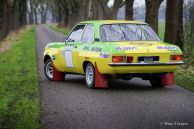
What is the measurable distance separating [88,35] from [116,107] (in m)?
3.80

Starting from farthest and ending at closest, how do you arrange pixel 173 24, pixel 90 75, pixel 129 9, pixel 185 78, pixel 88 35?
pixel 129 9 → pixel 173 24 → pixel 185 78 → pixel 88 35 → pixel 90 75

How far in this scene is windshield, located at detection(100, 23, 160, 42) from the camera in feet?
43.5

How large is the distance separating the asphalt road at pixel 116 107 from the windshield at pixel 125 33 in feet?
3.95

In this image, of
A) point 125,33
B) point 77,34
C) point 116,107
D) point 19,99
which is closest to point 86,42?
point 77,34

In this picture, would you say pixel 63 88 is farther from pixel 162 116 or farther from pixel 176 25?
pixel 176 25

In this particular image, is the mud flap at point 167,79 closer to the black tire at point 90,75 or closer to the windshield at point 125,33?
the windshield at point 125,33

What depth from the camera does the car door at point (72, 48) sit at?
14148mm

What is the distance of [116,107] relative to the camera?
10.4 meters

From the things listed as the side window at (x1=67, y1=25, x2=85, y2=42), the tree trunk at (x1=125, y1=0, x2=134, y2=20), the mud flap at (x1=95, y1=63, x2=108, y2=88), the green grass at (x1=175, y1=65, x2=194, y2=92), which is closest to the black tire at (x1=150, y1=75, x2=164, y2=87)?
the green grass at (x1=175, y1=65, x2=194, y2=92)

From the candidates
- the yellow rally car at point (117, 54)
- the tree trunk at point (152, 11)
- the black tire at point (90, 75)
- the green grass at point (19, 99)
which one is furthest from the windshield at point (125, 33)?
the tree trunk at point (152, 11)

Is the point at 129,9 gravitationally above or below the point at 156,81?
above

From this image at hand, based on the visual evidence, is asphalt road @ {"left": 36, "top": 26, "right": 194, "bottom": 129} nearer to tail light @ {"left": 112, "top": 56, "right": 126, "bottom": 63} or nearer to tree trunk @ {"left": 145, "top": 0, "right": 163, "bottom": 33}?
tail light @ {"left": 112, "top": 56, "right": 126, "bottom": 63}

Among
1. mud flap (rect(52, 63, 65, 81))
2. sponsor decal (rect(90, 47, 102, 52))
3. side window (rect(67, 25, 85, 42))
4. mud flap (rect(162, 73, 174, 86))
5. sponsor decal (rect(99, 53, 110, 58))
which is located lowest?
mud flap (rect(52, 63, 65, 81))

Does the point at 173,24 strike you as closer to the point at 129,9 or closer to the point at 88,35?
the point at 129,9
